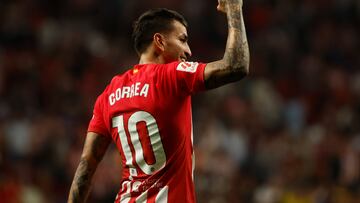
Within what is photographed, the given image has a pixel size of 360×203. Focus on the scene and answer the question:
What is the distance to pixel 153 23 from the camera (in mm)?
5086

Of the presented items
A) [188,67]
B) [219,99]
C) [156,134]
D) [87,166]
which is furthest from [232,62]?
[219,99]

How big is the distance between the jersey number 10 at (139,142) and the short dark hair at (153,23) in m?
0.41

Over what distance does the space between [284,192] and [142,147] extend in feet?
18.9

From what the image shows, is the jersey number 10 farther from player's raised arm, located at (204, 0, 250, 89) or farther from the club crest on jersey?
player's raised arm, located at (204, 0, 250, 89)

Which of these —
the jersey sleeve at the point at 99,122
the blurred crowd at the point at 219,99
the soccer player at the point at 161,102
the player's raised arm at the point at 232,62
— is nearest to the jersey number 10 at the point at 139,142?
the soccer player at the point at 161,102

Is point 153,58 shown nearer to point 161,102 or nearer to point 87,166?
point 161,102

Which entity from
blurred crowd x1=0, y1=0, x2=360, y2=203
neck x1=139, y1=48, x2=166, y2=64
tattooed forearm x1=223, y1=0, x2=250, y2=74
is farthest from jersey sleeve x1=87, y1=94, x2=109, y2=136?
blurred crowd x1=0, y1=0, x2=360, y2=203

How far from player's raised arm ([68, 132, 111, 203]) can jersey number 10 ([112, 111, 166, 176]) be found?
252 millimetres

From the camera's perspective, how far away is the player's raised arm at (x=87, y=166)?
529cm

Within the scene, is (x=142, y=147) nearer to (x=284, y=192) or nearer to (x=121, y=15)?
(x=284, y=192)

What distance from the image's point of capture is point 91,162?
5.30 meters

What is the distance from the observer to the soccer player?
15.3 feet

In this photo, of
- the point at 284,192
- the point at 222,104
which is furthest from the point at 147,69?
the point at 222,104

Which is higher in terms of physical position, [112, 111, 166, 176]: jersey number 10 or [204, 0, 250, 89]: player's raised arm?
[204, 0, 250, 89]: player's raised arm
